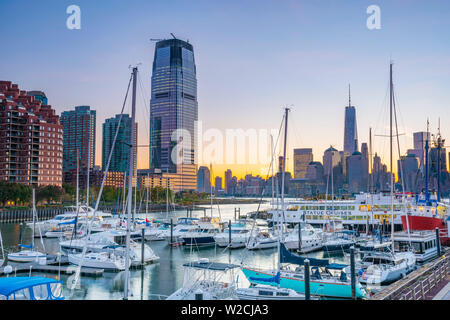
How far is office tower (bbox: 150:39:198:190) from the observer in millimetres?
180625

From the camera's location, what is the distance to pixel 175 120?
184 meters

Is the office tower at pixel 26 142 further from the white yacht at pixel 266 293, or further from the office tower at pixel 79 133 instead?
the office tower at pixel 79 133

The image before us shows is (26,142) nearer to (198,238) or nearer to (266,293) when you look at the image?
(198,238)

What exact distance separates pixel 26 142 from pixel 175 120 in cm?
11697

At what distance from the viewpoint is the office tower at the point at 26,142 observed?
6688 centimetres

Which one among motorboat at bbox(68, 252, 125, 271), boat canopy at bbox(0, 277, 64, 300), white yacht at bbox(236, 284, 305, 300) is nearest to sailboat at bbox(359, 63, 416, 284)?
white yacht at bbox(236, 284, 305, 300)

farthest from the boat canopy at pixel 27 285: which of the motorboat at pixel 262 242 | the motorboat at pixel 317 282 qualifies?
the motorboat at pixel 262 242

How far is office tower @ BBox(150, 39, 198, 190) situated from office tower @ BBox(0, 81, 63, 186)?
97446 millimetres

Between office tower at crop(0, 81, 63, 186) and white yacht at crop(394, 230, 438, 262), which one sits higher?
office tower at crop(0, 81, 63, 186)

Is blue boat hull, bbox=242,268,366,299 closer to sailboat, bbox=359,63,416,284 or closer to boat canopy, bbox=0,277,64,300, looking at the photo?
sailboat, bbox=359,63,416,284

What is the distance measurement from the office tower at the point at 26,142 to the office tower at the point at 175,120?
9745cm

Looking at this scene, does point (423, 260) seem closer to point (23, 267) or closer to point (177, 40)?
point (23, 267)

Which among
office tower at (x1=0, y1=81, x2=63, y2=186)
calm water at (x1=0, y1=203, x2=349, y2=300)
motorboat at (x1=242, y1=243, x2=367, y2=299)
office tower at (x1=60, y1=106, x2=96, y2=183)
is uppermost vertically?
office tower at (x1=60, y1=106, x2=96, y2=183)
